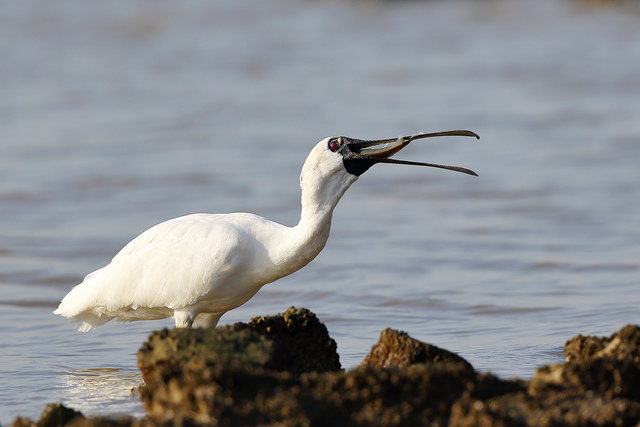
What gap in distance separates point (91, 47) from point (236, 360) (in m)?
24.0

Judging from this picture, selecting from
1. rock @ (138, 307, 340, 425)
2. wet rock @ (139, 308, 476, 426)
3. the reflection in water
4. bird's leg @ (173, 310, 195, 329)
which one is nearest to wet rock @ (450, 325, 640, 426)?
wet rock @ (139, 308, 476, 426)

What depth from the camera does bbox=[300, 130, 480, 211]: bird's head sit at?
6949 mm

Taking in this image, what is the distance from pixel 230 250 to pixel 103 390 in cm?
146

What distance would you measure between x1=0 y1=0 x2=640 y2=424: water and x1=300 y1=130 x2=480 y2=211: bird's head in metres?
1.54

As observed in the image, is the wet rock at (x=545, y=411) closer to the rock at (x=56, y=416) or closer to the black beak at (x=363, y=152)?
the rock at (x=56, y=416)

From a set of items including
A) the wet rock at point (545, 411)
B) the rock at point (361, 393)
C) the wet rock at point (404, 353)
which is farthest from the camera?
the wet rock at point (404, 353)

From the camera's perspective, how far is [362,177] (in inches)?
658

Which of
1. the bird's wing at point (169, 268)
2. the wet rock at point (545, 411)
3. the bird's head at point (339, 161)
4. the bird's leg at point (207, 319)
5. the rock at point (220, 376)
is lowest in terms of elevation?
the wet rock at point (545, 411)

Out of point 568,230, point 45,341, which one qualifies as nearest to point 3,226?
point 45,341

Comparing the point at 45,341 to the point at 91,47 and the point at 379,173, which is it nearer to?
the point at 379,173

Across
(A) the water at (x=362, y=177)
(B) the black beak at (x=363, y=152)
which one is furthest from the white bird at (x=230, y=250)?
(A) the water at (x=362, y=177)

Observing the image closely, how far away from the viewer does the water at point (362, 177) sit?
939 centimetres

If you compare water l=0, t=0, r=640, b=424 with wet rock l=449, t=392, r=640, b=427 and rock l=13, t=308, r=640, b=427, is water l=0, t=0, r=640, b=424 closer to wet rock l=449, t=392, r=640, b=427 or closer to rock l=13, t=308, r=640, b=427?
rock l=13, t=308, r=640, b=427

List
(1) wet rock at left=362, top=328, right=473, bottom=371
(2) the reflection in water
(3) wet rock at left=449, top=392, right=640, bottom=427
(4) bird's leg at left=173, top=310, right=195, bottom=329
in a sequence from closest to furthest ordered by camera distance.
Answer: (3) wet rock at left=449, top=392, right=640, bottom=427
(1) wet rock at left=362, top=328, right=473, bottom=371
(2) the reflection in water
(4) bird's leg at left=173, top=310, right=195, bottom=329
